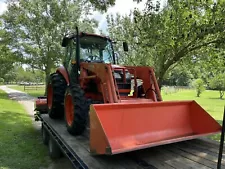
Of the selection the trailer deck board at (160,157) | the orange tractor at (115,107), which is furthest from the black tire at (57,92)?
the trailer deck board at (160,157)

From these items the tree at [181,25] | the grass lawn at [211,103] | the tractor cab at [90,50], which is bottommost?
the grass lawn at [211,103]

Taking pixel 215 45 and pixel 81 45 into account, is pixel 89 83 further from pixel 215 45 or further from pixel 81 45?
pixel 215 45

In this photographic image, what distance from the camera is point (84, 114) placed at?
14.5 ft

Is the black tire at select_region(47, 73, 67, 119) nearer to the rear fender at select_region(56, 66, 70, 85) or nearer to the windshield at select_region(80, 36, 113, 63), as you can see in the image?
the rear fender at select_region(56, 66, 70, 85)

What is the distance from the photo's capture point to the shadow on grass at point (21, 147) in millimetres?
5074

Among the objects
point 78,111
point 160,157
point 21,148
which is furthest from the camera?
point 21,148

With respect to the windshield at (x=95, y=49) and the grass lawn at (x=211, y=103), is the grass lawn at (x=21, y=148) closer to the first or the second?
the windshield at (x=95, y=49)

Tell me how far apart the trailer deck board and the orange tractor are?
18 centimetres

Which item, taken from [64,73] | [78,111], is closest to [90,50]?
[64,73]

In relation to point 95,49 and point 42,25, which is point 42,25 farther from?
point 95,49

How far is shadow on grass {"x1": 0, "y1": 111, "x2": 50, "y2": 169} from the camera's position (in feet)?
16.6

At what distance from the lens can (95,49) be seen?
5.92 meters

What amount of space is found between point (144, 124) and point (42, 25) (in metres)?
17.4

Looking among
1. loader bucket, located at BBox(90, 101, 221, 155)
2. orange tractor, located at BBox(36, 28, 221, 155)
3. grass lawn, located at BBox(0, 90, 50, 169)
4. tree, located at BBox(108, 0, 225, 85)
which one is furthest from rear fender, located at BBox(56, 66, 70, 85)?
tree, located at BBox(108, 0, 225, 85)
